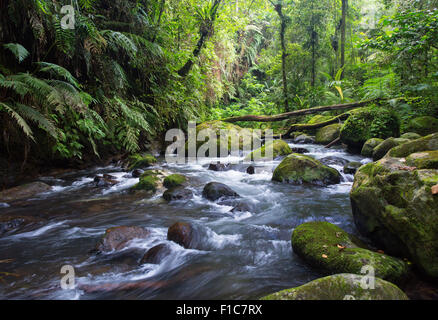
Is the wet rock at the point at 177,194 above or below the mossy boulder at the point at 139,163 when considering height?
below

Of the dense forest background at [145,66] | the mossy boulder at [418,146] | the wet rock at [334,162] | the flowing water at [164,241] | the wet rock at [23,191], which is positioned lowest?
the flowing water at [164,241]

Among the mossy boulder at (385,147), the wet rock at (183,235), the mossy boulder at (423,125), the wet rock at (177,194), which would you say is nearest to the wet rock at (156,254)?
the wet rock at (183,235)

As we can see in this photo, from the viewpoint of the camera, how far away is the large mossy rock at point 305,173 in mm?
5141

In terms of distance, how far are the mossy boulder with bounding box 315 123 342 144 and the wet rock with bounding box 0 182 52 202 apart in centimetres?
895

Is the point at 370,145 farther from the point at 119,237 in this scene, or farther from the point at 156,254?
the point at 119,237

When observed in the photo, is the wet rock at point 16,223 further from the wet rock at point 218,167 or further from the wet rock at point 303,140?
the wet rock at point 303,140

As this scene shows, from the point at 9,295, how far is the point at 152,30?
681cm

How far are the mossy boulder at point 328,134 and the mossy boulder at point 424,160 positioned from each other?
7221 millimetres

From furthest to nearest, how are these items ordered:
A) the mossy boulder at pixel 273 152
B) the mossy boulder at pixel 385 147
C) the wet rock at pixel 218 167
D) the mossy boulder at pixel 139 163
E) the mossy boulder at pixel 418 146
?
the mossy boulder at pixel 273 152
the wet rock at pixel 218 167
the mossy boulder at pixel 139 163
the mossy boulder at pixel 385 147
the mossy boulder at pixel 418 146

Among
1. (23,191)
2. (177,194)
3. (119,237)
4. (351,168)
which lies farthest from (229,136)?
(119,237)

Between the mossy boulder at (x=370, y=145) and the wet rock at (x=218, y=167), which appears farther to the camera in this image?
the mossy boulder at (x=370, y=145)

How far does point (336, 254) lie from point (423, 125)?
20.7 ft

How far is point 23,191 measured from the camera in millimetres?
4453

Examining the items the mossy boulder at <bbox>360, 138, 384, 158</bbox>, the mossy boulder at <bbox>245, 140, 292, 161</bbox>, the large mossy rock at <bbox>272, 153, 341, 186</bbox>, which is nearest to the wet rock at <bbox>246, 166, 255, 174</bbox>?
the large mossy rock at <bbox>272, 153, 341, 186</bbox>
